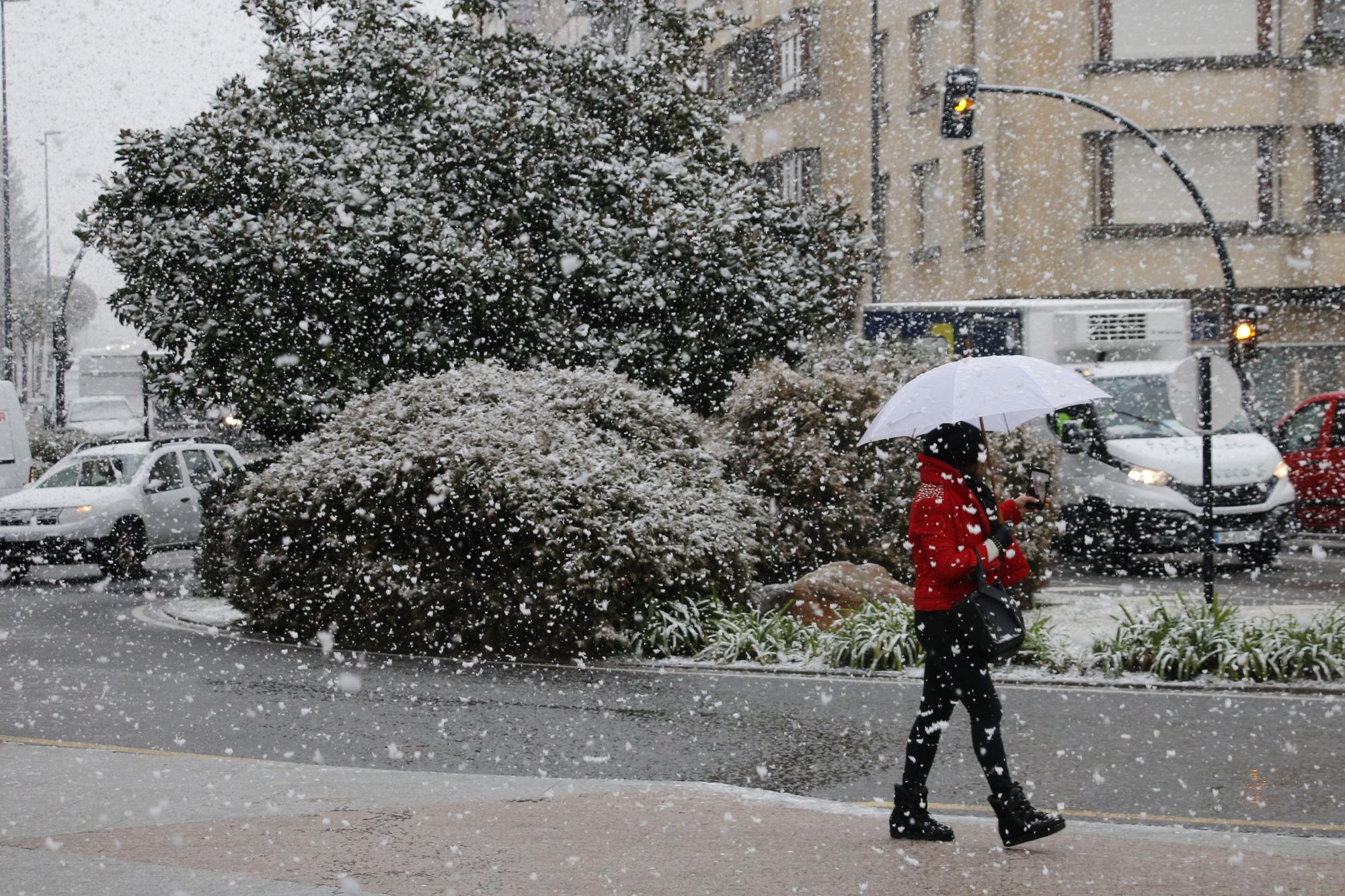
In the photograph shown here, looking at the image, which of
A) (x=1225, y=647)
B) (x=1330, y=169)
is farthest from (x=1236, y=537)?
(x=1330, y=169)

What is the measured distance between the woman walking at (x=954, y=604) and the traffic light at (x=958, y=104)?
18.1 meters

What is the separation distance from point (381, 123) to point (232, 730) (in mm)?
12070

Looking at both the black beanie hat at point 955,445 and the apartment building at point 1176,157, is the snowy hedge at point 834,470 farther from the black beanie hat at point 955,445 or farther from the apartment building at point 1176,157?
the apartment building at point 1176,157

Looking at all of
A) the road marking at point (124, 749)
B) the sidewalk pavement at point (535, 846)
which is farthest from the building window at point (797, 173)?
the sidewalk pavement at point (535, 846)

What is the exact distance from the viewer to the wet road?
7480 mm

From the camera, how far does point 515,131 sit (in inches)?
737

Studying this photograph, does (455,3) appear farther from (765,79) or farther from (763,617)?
(765,79)

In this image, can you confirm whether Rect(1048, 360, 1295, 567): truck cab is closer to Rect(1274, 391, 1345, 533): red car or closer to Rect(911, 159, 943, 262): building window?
Rect(1274, 391, 1345, 533): red car

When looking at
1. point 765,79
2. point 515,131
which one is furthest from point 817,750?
point 765,79

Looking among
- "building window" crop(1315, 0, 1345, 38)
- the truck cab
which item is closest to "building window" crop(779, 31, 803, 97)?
"building window" crop(1315, 0, 1345, 38)

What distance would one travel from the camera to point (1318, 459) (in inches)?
834

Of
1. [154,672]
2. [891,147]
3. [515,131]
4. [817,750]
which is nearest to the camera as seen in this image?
[817,750]

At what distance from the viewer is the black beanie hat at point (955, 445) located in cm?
606

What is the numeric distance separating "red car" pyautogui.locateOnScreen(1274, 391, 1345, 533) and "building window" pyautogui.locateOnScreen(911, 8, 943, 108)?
15.3 meters
